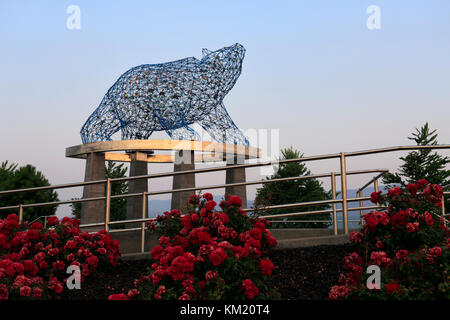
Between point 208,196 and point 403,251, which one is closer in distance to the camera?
point 403,251

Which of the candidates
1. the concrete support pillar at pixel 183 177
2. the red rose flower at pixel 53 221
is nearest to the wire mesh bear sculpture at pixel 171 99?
the concrete support pillar at pixel 183 177

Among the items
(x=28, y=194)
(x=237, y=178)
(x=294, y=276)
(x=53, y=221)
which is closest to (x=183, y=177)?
(x=237, y=178)

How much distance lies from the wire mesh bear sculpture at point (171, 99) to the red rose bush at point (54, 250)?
40.6 ft

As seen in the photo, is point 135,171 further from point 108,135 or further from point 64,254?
point 64,254

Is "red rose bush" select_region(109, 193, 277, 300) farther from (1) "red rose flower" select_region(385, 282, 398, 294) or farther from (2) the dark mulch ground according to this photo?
(1) "red rose flower" select_region(385, 282, 398, 294)

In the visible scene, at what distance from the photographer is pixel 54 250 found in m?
6.62

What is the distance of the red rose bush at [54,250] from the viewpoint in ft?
20.9

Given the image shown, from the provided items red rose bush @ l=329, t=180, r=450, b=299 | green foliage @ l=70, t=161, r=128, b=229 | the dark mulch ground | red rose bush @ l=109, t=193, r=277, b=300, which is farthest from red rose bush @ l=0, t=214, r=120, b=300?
green foliage @ l=70, t=161, r=128, b=229

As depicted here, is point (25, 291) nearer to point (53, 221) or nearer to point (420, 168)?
point (53, 221)

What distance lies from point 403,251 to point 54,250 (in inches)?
182
